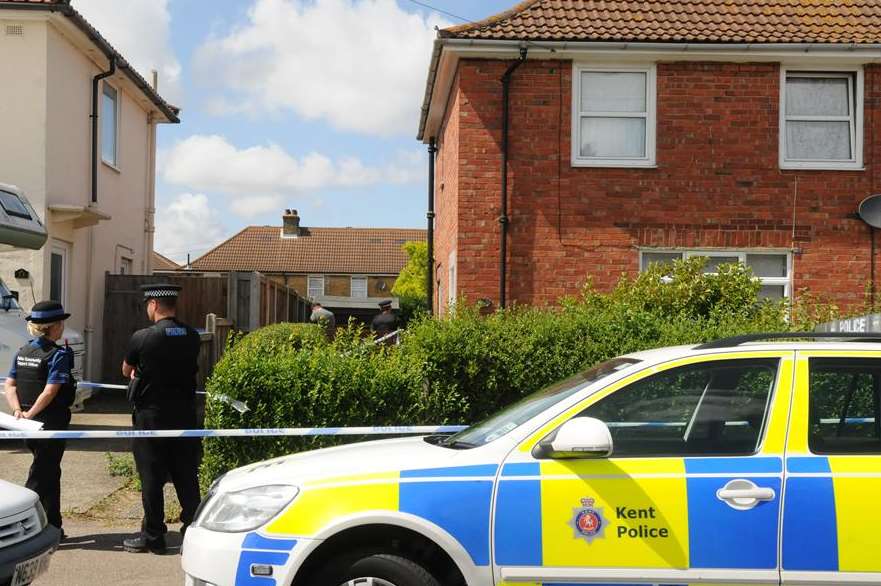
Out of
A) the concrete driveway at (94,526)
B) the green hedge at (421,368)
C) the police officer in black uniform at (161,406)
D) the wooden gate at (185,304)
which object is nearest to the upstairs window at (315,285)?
the wooden gate at (185,304)

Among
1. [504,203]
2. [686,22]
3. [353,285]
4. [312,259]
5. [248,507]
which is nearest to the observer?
[248,507]

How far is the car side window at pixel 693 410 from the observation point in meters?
4.29

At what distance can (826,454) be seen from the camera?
420cm

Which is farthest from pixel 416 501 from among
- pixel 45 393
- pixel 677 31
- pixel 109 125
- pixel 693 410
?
pixel 109 125

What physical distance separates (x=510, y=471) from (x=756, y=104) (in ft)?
33.4

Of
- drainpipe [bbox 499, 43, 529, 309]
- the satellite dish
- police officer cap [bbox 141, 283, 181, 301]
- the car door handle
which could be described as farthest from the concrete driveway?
the satellite dish

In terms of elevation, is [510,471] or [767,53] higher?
[767,53]

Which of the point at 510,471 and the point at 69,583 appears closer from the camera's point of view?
the point at 510,471

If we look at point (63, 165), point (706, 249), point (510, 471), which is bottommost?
point (510, 471)

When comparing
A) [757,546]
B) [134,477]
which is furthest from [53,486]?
[757,546]

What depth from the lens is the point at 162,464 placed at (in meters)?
6.98

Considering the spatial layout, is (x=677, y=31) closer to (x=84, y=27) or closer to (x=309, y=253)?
(x=84, y=27)

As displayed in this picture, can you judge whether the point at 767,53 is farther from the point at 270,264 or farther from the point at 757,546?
the point at 270,264

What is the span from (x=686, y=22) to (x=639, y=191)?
2.44m
